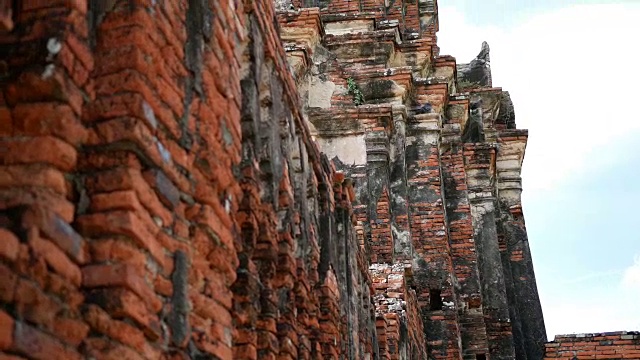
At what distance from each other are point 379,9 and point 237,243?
46.9 ft

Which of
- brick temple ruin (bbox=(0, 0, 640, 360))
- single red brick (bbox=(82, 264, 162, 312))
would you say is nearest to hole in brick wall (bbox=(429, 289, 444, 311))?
brick temple ruin (bbox=(0, 0, 640, 360))

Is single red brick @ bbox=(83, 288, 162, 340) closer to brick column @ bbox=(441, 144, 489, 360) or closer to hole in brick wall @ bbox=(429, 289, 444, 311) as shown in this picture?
hole in brick wall @ bbox=(429, 289, 444, 311)

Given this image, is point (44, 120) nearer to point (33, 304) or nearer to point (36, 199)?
point (36, 199)

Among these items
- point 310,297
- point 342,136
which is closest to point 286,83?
point 310,297

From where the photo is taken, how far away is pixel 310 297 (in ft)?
15.0

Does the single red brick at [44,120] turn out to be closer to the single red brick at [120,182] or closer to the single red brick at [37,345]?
the single red brick at [120,182]

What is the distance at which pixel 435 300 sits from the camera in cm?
1136

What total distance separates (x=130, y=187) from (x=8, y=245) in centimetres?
44

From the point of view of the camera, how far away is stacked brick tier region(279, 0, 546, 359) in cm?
1096

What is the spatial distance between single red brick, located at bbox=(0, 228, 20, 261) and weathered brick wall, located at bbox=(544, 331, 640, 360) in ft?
30.1

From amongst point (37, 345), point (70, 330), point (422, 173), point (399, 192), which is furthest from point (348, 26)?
point (37, 345)

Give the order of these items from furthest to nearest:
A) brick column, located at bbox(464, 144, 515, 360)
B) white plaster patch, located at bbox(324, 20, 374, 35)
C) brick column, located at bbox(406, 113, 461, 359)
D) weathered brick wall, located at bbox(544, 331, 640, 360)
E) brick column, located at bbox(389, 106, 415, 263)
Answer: white plaster patch, located at bbox(324, 20, 374, 35) → brick column, located at bbox(464, 144, 515, 360) → brick column, located at bbox(389, 106, 415, 263) → brick column, located at bbox(406, 113, 461, 359) → weathered brick wall, located at bbox(544, 331, 640, 360)

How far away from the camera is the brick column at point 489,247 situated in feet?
43.4

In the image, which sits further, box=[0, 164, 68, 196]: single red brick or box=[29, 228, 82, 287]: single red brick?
box=[0, 164, 68, 196]: single red brick
